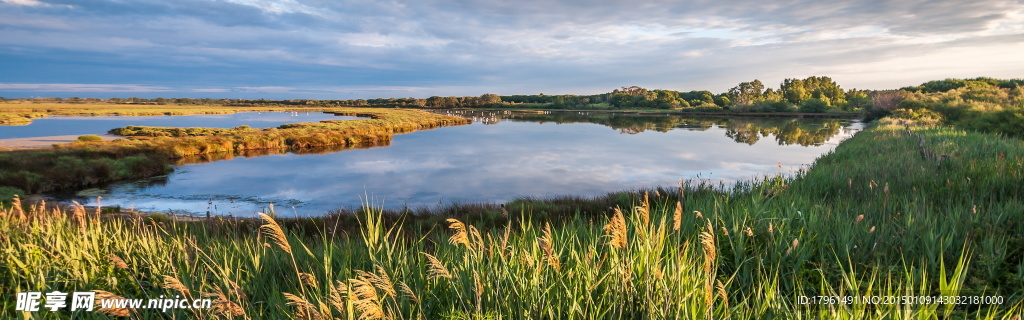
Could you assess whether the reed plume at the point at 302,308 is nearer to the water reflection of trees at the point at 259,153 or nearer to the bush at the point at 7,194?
the bush at the point at 7,194

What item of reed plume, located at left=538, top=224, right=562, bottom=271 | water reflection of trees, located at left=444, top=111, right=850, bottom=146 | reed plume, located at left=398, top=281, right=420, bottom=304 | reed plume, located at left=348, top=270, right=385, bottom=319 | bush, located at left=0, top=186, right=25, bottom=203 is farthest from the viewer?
water reflection of trees, located at left=444, top=111, right=850, bottom=146

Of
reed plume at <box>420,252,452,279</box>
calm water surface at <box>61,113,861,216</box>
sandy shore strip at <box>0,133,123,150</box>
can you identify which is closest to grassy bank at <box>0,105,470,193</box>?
calm water surface at <box>61,113,861,216</box>

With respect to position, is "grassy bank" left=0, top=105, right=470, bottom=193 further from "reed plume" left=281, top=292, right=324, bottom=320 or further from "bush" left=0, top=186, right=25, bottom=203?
"reed plume" left=281, top=292, right=324, bottom=320

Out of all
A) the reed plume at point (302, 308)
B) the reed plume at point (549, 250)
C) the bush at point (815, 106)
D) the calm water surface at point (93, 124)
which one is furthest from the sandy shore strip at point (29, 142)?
the bush at point (815, 106)

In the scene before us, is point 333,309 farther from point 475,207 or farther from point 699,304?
point 475,207

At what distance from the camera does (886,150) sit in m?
19.3

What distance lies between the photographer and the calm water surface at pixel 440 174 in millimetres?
21797

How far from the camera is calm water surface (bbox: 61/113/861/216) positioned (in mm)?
21797

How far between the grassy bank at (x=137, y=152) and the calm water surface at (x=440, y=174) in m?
1.87

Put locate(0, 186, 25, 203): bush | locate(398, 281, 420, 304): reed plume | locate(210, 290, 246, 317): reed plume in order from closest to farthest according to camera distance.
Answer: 1. locate(210, 290, 246, 317): reed plume
2. locate(398, 281, 420, 304): reed plume
3. locate(0, 186, 25, 203): bush

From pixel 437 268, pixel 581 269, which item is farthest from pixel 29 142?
pixel 581 269

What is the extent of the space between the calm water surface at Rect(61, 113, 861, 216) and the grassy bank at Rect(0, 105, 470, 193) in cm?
187

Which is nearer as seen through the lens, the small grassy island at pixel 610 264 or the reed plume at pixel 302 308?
the reed plume at pixel 302 308

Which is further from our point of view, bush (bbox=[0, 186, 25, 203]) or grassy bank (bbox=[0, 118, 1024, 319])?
bush (bbox=[0, 186, 25, 203])
